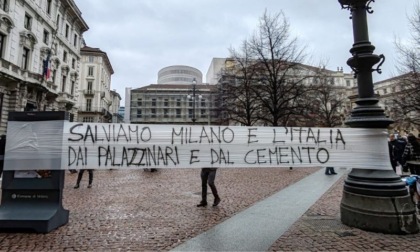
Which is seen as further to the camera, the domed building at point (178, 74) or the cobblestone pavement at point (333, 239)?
the domed building at point (178, 74)

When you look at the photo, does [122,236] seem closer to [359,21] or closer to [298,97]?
[359,21]

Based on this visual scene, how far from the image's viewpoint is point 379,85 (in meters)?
76.6

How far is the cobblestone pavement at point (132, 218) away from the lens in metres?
4.43

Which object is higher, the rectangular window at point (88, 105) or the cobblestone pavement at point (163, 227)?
the rectangular window at point (88, 105)

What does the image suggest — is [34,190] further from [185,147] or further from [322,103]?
[322,103]

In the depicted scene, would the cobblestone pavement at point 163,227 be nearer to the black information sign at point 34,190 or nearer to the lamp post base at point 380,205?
the lamp post base at point 380,205

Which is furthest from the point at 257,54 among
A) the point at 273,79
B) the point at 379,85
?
the point at 379,85

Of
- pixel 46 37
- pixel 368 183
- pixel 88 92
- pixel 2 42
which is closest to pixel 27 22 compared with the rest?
pixel 46 37

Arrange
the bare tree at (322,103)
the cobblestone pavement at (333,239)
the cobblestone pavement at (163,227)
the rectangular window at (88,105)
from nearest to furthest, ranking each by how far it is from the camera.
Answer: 1. the cobblestone pavement at (333,239)
2. the cobblestone pavement at (163,227)
3. the bare tree at (322,103)
4. the rectangular window at (88,105)

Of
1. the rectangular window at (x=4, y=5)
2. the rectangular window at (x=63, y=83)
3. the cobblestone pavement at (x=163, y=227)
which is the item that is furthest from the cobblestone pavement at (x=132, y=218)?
the rectangular window at (x=63, y=83)

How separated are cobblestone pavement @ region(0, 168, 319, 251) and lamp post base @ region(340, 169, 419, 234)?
2.51m

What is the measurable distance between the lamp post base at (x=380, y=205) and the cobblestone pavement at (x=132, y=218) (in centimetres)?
251

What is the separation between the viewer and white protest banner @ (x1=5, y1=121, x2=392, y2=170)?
5.36m

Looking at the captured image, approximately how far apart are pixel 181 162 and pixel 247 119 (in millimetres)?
18288
